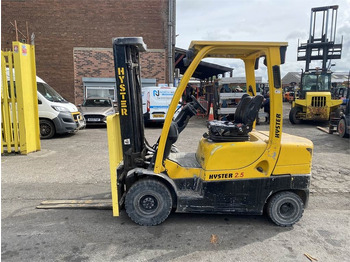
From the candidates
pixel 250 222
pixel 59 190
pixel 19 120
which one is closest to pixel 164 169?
pixel 250 222

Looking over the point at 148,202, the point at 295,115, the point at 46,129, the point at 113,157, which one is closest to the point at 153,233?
the point at 148,202

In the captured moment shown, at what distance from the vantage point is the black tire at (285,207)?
377 centimetres

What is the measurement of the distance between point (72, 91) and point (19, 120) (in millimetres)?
12714

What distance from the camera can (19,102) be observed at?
302 inches

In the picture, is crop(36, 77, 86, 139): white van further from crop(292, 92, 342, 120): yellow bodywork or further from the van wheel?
crop(292, 92, 342, 120): yellow bodywork

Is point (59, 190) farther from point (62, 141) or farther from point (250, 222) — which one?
point (62, 141)

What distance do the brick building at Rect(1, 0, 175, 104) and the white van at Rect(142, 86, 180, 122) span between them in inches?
259

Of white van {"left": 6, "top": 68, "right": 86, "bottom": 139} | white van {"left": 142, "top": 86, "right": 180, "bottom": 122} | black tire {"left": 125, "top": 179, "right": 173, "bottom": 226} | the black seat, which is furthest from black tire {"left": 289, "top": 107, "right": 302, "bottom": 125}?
black tire {"left": 125, "top": 179, "right": 173, "bottom": 226}

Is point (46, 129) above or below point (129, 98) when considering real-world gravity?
below

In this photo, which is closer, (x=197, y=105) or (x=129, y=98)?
(x=129, y=98)

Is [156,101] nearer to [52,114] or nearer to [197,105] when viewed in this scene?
[52,114]

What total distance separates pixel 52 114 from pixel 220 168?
8.65 meters

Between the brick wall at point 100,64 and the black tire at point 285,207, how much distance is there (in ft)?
55.5

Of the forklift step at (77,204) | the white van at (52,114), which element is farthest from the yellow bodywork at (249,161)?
the white van at (52,114)
